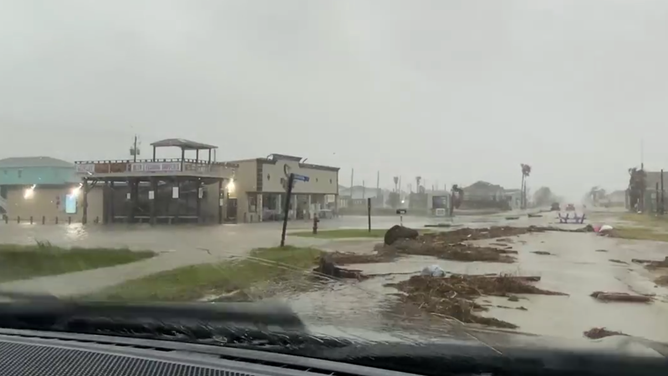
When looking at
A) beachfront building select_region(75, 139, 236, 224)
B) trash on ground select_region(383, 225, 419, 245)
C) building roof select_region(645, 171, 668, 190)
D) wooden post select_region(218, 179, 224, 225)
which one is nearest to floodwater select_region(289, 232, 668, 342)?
trash on ground select_region(383, 225, 419, 245)

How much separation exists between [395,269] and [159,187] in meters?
2.53

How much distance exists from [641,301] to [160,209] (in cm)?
459

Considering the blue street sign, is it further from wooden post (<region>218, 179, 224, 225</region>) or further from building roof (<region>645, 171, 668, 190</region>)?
building roof (<region>645, 171, 668, 190</region>)

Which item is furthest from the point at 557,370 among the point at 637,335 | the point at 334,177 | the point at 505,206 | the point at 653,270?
the point at 505,206

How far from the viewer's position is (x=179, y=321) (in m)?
2.70

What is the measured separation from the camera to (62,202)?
22.6ft

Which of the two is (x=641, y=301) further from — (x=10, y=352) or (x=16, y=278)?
(x=16, y=278)

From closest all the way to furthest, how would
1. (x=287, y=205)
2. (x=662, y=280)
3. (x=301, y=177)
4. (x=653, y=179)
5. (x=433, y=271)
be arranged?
1. (x=653, y=179)
2. (x=662, y=280)
3. (x=433, y=271)
4. (x=301, y=177)
5. (x=287, y=205)

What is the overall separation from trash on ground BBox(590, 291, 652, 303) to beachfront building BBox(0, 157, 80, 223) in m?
4.79

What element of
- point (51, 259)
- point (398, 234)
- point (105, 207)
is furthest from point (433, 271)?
point (105, 207)

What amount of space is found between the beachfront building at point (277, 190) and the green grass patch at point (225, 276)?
41cm

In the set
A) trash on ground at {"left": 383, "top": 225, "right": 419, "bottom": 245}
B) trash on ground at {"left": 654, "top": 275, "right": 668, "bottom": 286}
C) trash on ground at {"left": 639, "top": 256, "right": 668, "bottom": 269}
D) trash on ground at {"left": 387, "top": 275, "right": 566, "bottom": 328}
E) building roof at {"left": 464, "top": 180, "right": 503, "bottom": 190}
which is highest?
building roof at {"left": 464, "top": 180, "right": 503, "bottom": 190}

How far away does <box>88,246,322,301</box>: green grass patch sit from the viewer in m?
Result: 4.52

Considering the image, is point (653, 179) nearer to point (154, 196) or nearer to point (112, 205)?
point (154, 196)
